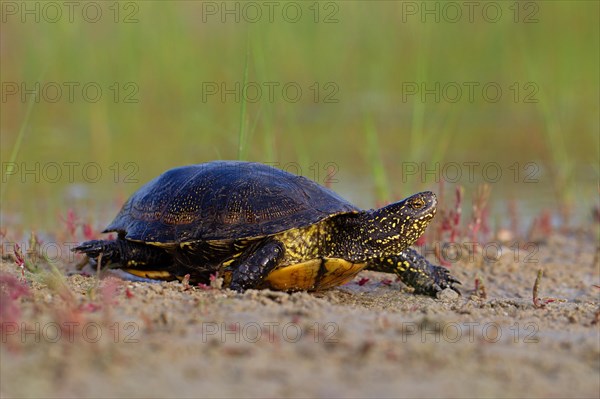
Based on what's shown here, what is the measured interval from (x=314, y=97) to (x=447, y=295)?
934cm

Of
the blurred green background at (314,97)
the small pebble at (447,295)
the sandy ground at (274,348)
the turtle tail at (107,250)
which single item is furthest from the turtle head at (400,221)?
the blurred green background at (314,97)

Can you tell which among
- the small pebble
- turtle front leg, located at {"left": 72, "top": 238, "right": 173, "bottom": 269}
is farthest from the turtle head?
turtle front leg, located at {"left": 72, "top": 238, "right": 173, "bottom": 269}

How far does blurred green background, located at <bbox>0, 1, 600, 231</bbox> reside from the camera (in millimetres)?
8531

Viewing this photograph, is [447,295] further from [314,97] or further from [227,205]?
[314,97]

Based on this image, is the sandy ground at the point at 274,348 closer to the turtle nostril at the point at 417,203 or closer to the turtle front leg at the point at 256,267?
the turtle front leg at the point at 256,267

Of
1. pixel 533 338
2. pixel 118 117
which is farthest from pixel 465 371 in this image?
pixel 118 117

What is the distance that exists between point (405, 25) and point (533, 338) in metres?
11.6

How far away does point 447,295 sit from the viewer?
4.68 metres

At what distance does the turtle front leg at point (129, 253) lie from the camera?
4.75 meters

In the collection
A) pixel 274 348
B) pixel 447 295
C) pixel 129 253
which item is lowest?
pixel 447 295

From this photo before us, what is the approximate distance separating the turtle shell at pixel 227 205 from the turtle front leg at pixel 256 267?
0.10m

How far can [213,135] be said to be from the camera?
33.2ft

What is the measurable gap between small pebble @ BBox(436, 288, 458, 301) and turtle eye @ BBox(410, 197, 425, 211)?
0.57 metres

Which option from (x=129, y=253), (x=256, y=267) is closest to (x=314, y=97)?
(x=129, y=253)
